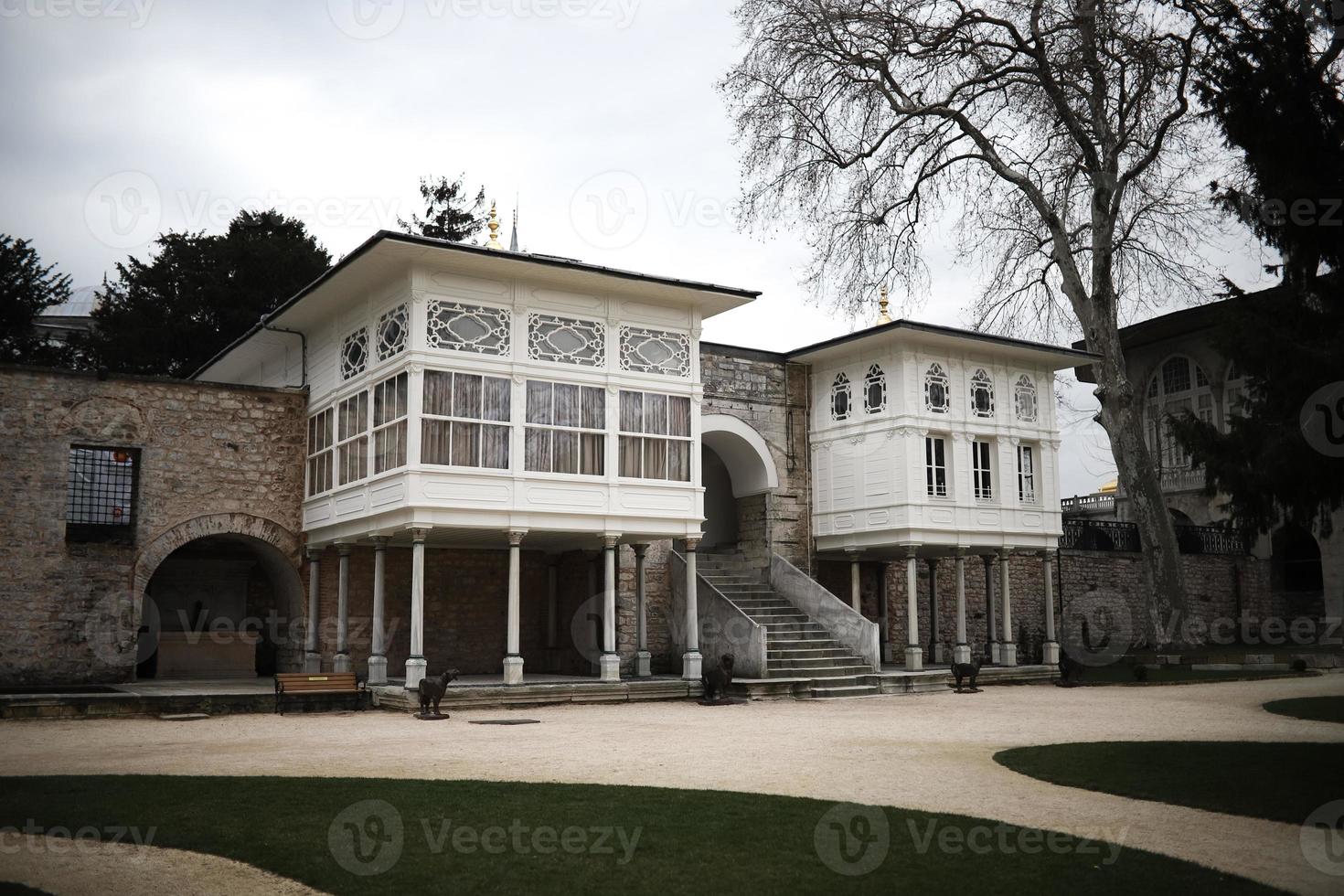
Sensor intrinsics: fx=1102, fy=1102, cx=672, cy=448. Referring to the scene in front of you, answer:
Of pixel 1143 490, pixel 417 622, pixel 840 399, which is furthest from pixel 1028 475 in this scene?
pixel 417 622

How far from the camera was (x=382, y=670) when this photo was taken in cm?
1711

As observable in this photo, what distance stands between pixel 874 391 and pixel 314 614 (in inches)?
448

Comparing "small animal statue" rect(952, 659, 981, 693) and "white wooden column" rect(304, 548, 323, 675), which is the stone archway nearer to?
"white wooden column" rect(304, 548, 323, 675)

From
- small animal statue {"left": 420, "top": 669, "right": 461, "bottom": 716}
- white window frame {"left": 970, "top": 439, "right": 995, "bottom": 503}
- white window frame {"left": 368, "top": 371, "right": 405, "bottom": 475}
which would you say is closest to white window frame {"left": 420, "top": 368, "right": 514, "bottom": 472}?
white window frame {"left": 368, "top": 371, "right": 405, "bottom": 475}

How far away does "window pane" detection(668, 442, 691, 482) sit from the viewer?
18297mm

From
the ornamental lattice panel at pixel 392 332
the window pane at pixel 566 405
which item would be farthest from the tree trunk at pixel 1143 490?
the ornamental lattice panel at pixel 392 332

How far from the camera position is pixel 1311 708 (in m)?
14.7

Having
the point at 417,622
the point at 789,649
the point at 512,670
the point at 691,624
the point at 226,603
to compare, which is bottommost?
the point at 512,670

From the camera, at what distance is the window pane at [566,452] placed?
17.2 metres

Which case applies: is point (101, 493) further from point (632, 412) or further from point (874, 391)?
point (874, 391)

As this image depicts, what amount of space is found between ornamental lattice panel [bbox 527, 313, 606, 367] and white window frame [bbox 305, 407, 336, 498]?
3988 millimetres

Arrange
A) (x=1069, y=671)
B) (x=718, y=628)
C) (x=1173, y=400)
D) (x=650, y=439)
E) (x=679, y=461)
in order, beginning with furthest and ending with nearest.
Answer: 1. (x=1173, y=400)
2. (x=1069, y=671)
3. (x=718, y=628)
4. (x=679, y=461)
5. (x=650, y=439)

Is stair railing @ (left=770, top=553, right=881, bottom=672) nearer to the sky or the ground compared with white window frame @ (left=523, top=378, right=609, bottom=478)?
nearer to the ground

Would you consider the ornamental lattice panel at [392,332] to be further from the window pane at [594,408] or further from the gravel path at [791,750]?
the gravel path at [791,750]
